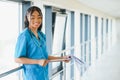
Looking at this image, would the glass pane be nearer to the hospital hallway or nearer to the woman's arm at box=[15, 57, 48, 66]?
the hospital hallway

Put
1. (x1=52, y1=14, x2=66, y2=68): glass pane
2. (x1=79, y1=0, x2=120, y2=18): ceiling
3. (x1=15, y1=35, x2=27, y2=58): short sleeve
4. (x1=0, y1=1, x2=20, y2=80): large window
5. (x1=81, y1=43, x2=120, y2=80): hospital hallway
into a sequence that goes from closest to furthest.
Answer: (x1=15, y1=35, x2=27, y2=58): short sleeve < (x1=0, y1=1, x2=20, y2=80): large window < (x1=52, y1=14, x2=66, y2=68): glass pane < (x1=79, y1=0, x2=120, y2=18): ceiling < (x1=81, y1=43, x2=120, y2=80): hospital hallway

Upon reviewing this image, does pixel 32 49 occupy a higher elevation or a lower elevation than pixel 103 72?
higher

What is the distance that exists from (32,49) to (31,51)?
0.01m

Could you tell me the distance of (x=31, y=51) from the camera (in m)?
0.98

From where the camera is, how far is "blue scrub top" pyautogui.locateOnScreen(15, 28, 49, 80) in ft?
3.10

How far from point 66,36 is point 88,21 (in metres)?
1.01

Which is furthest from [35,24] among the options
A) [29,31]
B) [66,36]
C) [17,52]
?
[66,36]

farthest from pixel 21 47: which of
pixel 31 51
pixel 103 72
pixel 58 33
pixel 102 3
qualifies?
pixel 103 72

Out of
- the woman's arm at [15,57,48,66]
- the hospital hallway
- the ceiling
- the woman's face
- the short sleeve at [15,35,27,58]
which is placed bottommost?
the hospital hallway

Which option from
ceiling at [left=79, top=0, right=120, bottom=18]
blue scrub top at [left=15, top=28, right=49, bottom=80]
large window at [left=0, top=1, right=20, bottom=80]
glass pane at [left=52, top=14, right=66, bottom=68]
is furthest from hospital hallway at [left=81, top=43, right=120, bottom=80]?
blue scrub top at [left=15, top=28, right=49, bottom=80]

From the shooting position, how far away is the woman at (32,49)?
37.1 inches

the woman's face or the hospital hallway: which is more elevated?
the woman's face

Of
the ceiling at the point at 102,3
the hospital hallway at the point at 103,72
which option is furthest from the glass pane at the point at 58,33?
the hospital hallway at the point at 103,72

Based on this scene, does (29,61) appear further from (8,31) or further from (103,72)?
(103,72)
